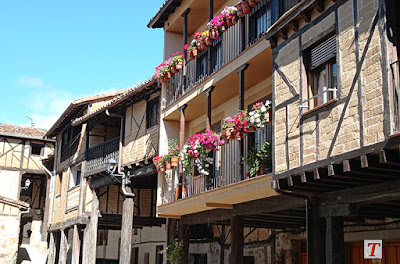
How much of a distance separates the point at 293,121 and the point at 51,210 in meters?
18.5

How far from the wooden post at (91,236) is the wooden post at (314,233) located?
472 inches

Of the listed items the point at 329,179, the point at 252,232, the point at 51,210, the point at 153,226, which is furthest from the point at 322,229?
the point at 51,210

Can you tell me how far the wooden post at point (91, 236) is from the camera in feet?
61.2

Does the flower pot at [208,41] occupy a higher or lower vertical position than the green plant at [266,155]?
higher

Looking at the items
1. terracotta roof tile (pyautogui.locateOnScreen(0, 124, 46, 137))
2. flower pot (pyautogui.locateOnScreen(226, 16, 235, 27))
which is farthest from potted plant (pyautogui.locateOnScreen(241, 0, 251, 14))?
terracotta roof tile (pyautogui.locateOnScreen(0, 124, 46, 137))

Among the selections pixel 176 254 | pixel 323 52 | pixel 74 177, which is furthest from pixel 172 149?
pixel 74 177

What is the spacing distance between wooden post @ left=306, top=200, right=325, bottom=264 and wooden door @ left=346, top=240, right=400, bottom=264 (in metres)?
3.16

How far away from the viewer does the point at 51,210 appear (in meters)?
24.2

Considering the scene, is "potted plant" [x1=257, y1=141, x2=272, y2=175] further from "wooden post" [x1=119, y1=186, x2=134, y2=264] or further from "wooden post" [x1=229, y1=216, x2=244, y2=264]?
"wooden post" [x1=119, y1=186, x2=134, y2=264]

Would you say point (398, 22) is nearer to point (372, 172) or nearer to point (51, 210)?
point (372, 172)

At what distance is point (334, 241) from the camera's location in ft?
25.1

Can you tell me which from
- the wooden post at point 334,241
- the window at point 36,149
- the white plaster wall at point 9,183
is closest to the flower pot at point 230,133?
the wooden post at point 334,241

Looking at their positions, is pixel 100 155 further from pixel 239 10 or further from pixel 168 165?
pixel 239 10

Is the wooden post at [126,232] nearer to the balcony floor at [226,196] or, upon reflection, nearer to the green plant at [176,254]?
the green plant at [176,254]
